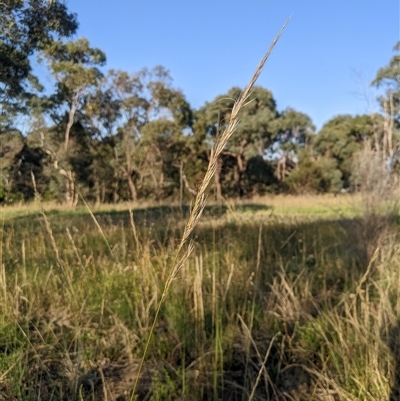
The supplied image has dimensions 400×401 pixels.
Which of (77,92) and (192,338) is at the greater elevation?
(77,92)

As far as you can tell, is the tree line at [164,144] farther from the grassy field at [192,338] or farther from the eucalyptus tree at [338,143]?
the grassy field at [192,338]

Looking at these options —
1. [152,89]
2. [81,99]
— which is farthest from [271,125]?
[81,99]

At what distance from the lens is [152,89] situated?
27.2 meters

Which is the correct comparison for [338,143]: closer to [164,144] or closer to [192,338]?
[164,144]

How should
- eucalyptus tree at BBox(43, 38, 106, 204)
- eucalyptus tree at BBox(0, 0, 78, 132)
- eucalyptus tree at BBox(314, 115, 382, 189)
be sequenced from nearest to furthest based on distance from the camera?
eucalyptus tree at BBox(0, 0, 78, 132) → eucalyptus tree at BBox(43, 38, 106, 204) → eucalyptus tree at BBox(314, 115, 382, 189)

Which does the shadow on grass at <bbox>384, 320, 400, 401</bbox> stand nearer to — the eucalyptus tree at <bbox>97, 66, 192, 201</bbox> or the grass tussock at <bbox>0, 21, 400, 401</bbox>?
the grass tussock at <bbox>0, 21, 400, 401</bbox>

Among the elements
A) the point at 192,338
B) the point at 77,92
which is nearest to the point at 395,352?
the point at 192,338

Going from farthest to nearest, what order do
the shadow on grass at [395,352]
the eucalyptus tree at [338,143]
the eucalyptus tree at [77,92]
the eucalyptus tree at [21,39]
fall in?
the eucalyptus tree at [338,143] → the eucalyptus tree at [77,92] → the eucalyptus tree at [21,39] → the shadow on grass at [395,352]

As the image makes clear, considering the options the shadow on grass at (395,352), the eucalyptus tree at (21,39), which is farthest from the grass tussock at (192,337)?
the eucalyptus tree at (21,39)

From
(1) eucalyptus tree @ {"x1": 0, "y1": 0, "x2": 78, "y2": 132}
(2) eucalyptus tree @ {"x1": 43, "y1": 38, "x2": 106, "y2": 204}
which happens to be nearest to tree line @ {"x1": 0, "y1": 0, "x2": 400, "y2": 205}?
(2) eucalyptus tree @ {"x1": 43, "y1": 38, "x2": 106, "y2": 204}

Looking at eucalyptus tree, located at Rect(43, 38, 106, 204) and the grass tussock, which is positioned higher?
eucalyptus tree, located at Rect(43, 38, 106, 204)

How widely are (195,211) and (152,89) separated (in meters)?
27.4

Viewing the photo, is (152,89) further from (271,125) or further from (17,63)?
(17,63)

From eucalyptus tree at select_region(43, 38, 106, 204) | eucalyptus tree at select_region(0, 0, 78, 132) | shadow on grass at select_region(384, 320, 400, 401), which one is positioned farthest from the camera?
eucalyptus tree at select_region(43, 38, 106, 204)
